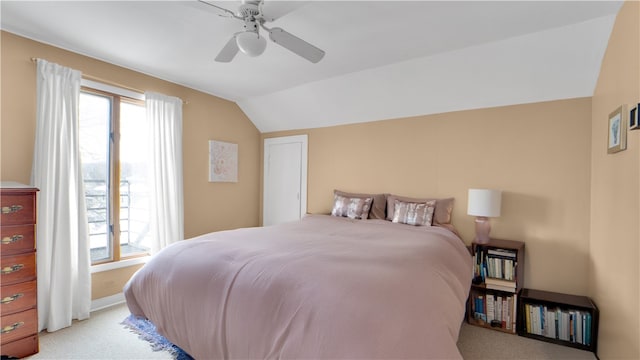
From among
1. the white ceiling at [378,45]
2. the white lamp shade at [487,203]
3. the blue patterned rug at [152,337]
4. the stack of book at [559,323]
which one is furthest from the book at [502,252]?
the blue patterned rug at [152,337]

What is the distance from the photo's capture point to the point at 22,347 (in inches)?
82.9

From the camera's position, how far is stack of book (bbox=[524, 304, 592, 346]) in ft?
7.64

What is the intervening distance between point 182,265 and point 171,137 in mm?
2096

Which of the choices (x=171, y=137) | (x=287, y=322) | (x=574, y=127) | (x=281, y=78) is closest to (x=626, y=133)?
(x=574, y=127)

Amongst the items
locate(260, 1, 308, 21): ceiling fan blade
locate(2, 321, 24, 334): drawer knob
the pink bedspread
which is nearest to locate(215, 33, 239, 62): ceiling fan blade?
locate(260, 1, 308, 21): ceiling fan blade

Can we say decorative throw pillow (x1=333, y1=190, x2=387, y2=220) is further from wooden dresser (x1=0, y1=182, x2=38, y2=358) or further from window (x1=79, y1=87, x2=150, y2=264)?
wooden dresser (x1=0, y1=182, x2=38, y2=358)

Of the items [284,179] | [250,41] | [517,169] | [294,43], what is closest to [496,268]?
[517,169]

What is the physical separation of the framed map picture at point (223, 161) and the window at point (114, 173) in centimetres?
93

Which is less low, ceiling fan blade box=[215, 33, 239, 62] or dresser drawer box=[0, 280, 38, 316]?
ceiling fan blade box=[215, 33, 239, 62]

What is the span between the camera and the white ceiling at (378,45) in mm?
2086

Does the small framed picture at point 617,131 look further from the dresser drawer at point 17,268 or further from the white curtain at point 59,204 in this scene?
the white curtain at point 59,204

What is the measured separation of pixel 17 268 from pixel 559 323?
→ 4.19 metres

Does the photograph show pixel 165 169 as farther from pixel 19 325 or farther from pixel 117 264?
pixel 19 325

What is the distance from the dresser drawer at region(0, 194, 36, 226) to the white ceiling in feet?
4.51
